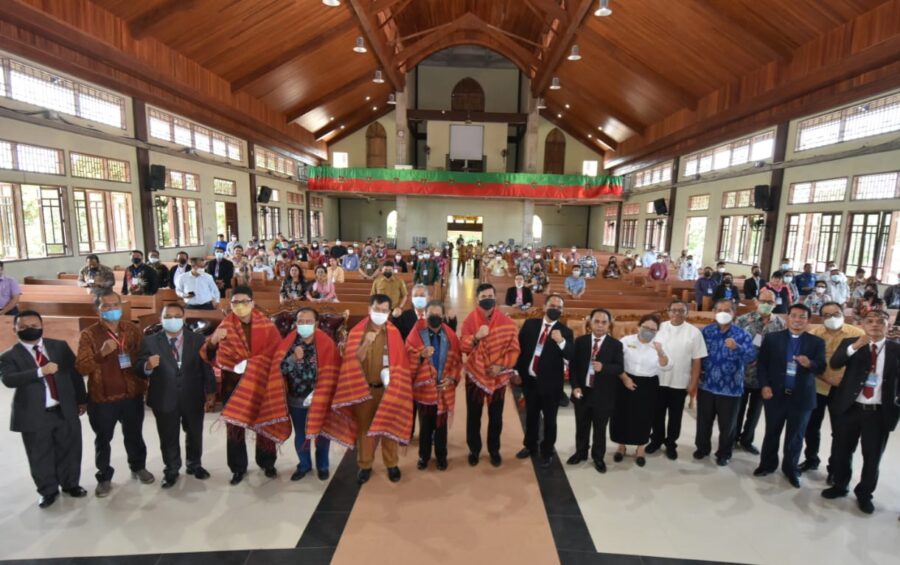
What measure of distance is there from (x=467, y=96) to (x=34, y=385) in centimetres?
2282

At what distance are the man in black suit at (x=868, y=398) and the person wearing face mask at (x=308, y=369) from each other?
382 cm

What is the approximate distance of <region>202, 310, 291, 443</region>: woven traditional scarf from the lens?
347cm

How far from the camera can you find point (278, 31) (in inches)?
475

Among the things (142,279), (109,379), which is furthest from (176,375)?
(142,279)

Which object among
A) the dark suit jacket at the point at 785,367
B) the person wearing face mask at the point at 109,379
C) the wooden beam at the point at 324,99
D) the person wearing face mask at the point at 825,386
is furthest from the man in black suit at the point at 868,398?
the wooden beam at the point at 324,99

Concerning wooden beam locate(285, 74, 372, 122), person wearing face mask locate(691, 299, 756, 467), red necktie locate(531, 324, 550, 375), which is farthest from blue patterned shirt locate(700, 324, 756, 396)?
wooden beam locate(285, 74, 372, 122)

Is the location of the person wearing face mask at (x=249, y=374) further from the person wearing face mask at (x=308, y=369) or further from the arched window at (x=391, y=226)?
the arched window at (x=391, y=226)

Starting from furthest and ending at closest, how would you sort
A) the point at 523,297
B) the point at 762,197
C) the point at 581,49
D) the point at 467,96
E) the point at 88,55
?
1. the point at 467,96
2. the point at 581,49
3. the point at 762,197
4. the point at 88,55
5. the point at 523,297

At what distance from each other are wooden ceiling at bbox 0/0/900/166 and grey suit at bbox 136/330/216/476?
6959mm

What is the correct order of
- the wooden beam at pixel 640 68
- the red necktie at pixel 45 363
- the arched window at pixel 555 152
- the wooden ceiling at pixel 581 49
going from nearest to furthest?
the red necktie at pixel 45 363, the wooden ceiling at pixel 581 49, the wooden beam at pixel 640 68, the arched window at pixel 555 152

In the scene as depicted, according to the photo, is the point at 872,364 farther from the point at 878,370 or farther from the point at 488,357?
the point at 488,357

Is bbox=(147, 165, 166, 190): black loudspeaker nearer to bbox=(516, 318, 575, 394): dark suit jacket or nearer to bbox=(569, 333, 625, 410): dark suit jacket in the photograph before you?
bbox=(516, 318, 575, 394): dark suit jacket

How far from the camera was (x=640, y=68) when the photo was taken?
1373 centimetres

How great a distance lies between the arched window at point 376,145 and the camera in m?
23.8
